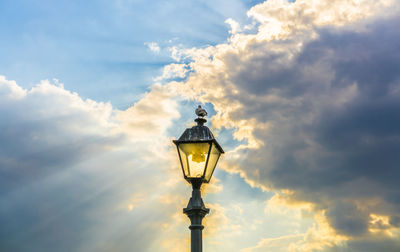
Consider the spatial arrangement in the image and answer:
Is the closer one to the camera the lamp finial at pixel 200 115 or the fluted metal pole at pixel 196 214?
the fluted metal pole at pixel 196 214

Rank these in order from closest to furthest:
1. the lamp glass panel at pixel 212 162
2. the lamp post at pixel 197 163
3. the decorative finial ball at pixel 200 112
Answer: the lamp post at pixel 197 163 < the lamp glass panel at pixel 212 162 < the decorative finial ball at pixel 200 112

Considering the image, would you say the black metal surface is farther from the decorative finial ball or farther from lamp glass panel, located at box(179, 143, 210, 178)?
the decorative finial ball

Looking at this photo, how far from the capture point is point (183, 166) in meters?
9.10

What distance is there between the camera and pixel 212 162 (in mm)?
9148

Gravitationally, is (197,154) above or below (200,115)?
below

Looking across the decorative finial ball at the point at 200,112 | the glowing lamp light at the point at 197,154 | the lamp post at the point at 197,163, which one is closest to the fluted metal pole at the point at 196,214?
the lamp post at the point at 197,163

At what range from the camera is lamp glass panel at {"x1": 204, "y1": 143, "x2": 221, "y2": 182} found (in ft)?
29.7

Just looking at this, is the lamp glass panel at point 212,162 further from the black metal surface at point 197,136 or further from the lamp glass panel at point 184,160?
the lamp glass panel at point 184,160

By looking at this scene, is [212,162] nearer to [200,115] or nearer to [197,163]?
[197,163]

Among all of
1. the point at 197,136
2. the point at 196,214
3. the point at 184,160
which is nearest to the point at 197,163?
the point at 184,160

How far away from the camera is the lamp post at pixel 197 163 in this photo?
8938 mm

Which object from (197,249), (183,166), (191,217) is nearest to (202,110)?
(183,166)

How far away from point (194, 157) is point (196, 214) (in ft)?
3.79

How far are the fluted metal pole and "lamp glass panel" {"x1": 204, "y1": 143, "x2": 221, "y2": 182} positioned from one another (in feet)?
0.71
